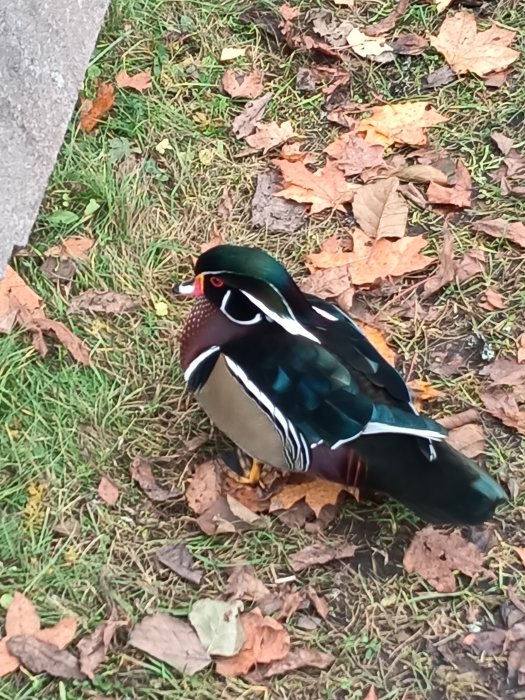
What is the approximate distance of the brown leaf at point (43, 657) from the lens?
1.81 meters

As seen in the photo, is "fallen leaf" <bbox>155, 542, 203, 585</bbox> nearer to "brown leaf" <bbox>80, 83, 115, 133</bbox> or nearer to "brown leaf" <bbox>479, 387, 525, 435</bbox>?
"brown leaf" <bbox>479, 387, 525, 435</bbox>

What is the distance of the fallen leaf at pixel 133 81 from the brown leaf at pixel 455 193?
87cm

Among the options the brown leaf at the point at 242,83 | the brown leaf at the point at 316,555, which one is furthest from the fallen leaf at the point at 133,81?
the brown leaf at the point at 316,555

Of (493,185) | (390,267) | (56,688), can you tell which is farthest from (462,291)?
(56,688)

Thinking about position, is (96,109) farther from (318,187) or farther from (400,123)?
(400,123)

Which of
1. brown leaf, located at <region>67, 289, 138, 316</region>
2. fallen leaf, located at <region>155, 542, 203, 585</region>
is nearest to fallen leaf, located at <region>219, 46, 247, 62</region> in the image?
brown leaf, located at <region>67, 289, 138, 316</region>

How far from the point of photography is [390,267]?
237 cm

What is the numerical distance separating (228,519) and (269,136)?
1.15m

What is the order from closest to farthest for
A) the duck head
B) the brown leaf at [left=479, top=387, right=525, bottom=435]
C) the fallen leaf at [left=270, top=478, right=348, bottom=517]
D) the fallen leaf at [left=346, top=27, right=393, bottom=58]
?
the duck head → the fallen leaf at [left=270, top=478, right=348, bottom=517] → the brown leaf at [left=479, top=387, right=525, bottom=435] → the fallen leaf at [left=346, top=27, right=393, bottom=58]

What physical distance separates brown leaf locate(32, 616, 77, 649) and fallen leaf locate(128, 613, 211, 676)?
0.12m

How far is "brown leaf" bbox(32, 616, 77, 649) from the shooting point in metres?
1.84

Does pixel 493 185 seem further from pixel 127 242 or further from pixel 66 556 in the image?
pixel 66 556

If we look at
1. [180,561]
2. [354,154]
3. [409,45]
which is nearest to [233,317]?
[180,561]

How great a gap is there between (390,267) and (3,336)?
0.96 metres
